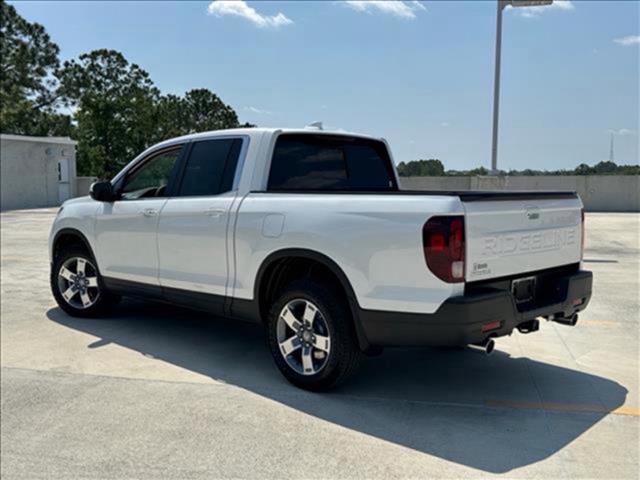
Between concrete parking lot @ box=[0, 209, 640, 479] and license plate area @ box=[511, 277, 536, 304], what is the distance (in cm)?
74

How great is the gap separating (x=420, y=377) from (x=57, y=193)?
30.7 metres

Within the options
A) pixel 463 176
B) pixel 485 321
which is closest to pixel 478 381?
pixel 485 321

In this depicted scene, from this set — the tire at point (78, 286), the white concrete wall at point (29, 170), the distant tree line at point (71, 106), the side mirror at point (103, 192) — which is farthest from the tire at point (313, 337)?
the distant tree line at point (71, 106)

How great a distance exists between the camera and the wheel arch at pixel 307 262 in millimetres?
3936

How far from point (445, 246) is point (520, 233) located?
75cm

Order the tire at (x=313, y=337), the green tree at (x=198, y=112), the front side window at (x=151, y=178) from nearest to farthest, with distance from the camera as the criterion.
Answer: the tire at (x=313, y=337), the front side window at (x=151, y=178), the green tree at (x=198, y=112)

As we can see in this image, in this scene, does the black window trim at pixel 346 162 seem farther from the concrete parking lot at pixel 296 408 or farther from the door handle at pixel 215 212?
the concrete parking lot at pixel 296 408

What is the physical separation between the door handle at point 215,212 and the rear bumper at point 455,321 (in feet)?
5.16

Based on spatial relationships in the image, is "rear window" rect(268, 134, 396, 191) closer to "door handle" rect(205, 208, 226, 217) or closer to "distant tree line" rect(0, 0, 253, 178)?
"door handle" rect(205, 208, 226, 217)

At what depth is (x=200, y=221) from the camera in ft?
16.2

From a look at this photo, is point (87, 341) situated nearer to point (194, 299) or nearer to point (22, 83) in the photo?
point (194, 299)

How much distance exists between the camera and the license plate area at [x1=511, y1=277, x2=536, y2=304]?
3.96 metres

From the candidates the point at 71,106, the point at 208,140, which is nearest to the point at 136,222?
the point at 208,140

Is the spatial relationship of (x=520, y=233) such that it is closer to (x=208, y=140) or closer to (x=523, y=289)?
(x=523, y=289)
